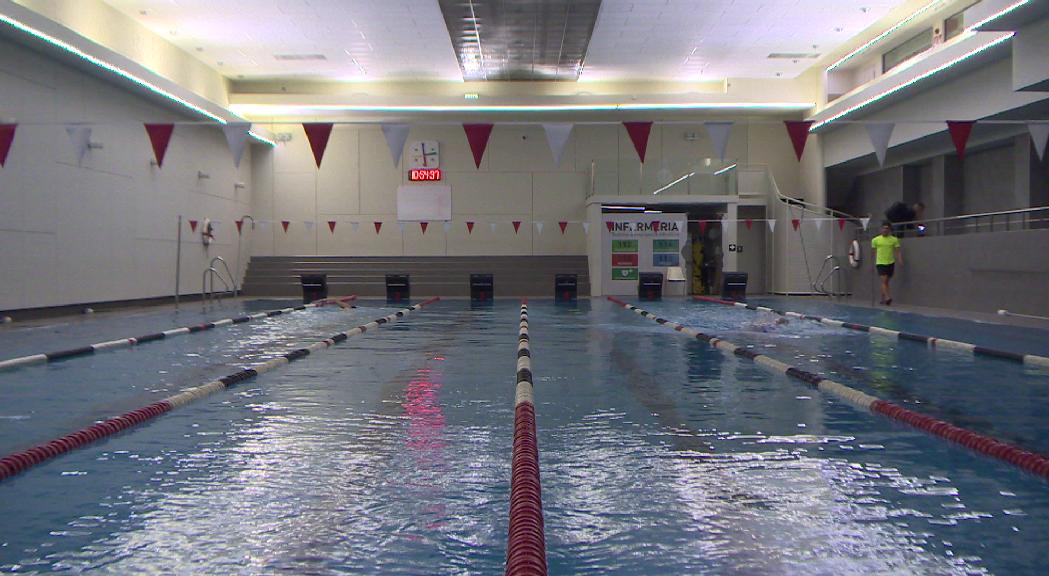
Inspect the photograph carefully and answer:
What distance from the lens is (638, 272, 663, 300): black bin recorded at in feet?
69.4

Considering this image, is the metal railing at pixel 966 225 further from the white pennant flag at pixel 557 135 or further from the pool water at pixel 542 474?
the pool water at pixel 542 474

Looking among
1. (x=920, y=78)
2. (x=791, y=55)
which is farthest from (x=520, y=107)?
(x=920, y=78)

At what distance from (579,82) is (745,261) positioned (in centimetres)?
709

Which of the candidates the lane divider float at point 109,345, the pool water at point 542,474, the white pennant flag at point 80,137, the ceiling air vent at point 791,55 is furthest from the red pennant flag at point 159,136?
the ceiling air vent at point 791,55

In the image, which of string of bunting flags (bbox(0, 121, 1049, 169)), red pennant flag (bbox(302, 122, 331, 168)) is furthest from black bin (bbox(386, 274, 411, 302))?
red pennant flag (bbox(302, 122, 331, 168))

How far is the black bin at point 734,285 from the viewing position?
67.2 feet

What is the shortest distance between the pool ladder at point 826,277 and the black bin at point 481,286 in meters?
8.28

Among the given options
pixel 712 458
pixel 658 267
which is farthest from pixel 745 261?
pixel 712 458

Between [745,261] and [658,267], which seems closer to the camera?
[658,267]

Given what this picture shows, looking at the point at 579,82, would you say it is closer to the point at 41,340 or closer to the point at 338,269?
the point at 338,269

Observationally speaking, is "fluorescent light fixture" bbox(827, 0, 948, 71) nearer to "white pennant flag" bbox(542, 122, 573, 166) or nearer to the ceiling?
the ceiling

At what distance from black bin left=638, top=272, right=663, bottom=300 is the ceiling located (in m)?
5.30

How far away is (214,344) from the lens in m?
9.44

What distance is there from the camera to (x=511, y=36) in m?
18.0
